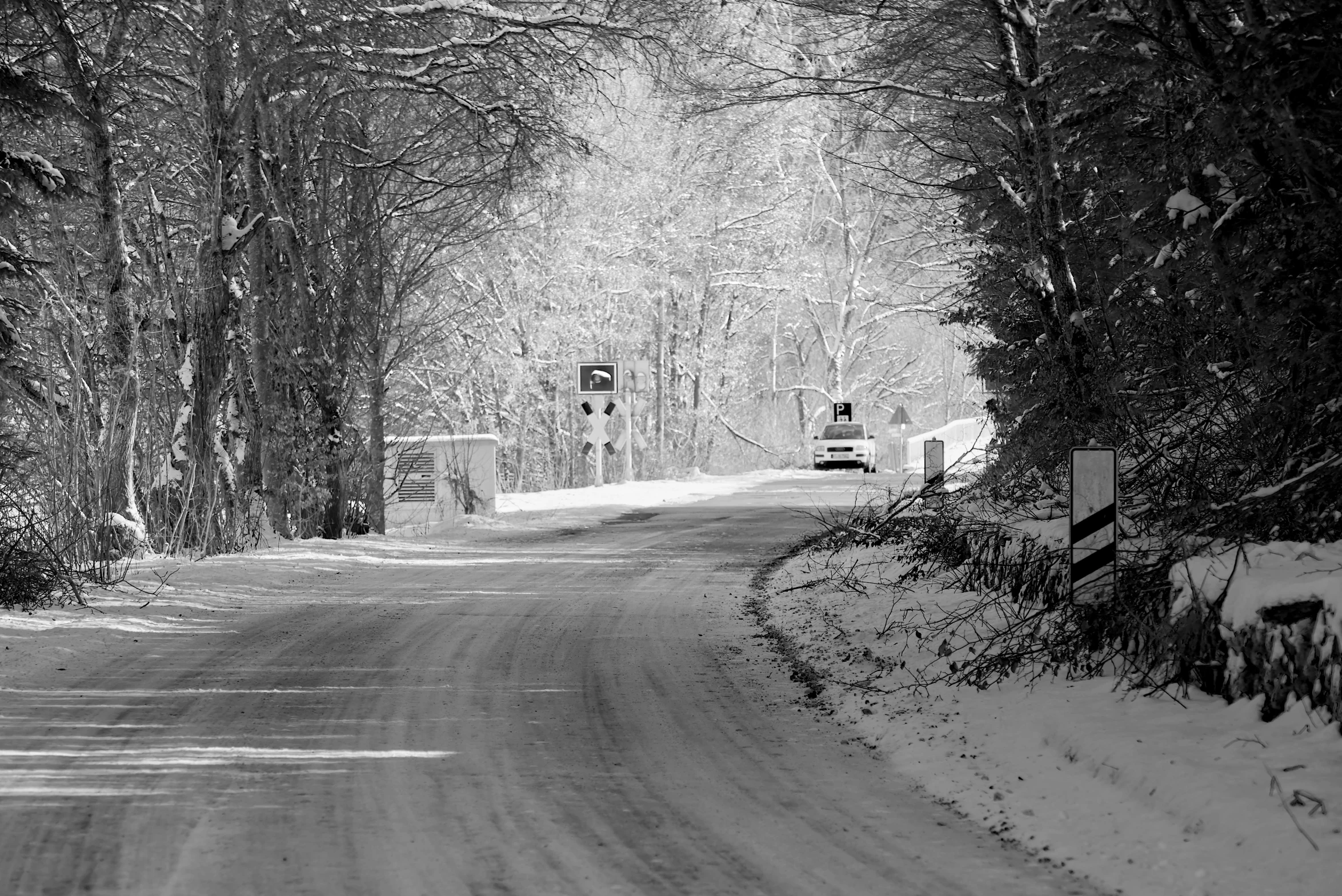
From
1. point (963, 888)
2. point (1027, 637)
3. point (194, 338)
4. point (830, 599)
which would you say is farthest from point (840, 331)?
point (963, 888)

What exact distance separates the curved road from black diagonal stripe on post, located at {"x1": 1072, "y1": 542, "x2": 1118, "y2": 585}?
174 cm

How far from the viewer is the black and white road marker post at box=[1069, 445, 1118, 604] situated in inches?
307

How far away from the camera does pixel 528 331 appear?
40.3 m

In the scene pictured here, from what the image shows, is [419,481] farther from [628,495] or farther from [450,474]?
[628,495]

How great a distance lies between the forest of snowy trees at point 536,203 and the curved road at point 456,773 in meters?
2.64

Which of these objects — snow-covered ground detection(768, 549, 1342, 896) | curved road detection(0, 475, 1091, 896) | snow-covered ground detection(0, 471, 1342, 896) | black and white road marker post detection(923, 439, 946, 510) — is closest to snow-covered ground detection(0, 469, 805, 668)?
snow-covered ground detection(0, 471, 1342, 896)

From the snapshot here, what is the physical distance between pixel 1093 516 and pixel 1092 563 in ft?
0.91

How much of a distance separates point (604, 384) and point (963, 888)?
25.7 m

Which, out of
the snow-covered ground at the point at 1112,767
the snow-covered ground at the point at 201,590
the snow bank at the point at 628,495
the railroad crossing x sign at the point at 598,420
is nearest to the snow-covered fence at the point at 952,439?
the snow bank at the point at 628,495

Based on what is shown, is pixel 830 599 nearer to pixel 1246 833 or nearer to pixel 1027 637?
pixel 1027 637

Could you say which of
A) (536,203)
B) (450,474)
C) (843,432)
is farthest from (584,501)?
(843,432)

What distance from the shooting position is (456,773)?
20.6 ft

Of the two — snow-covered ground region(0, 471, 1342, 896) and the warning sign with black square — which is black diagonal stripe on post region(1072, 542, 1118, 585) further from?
the warning sign with black square

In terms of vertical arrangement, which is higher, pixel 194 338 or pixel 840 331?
pixel 840 331
